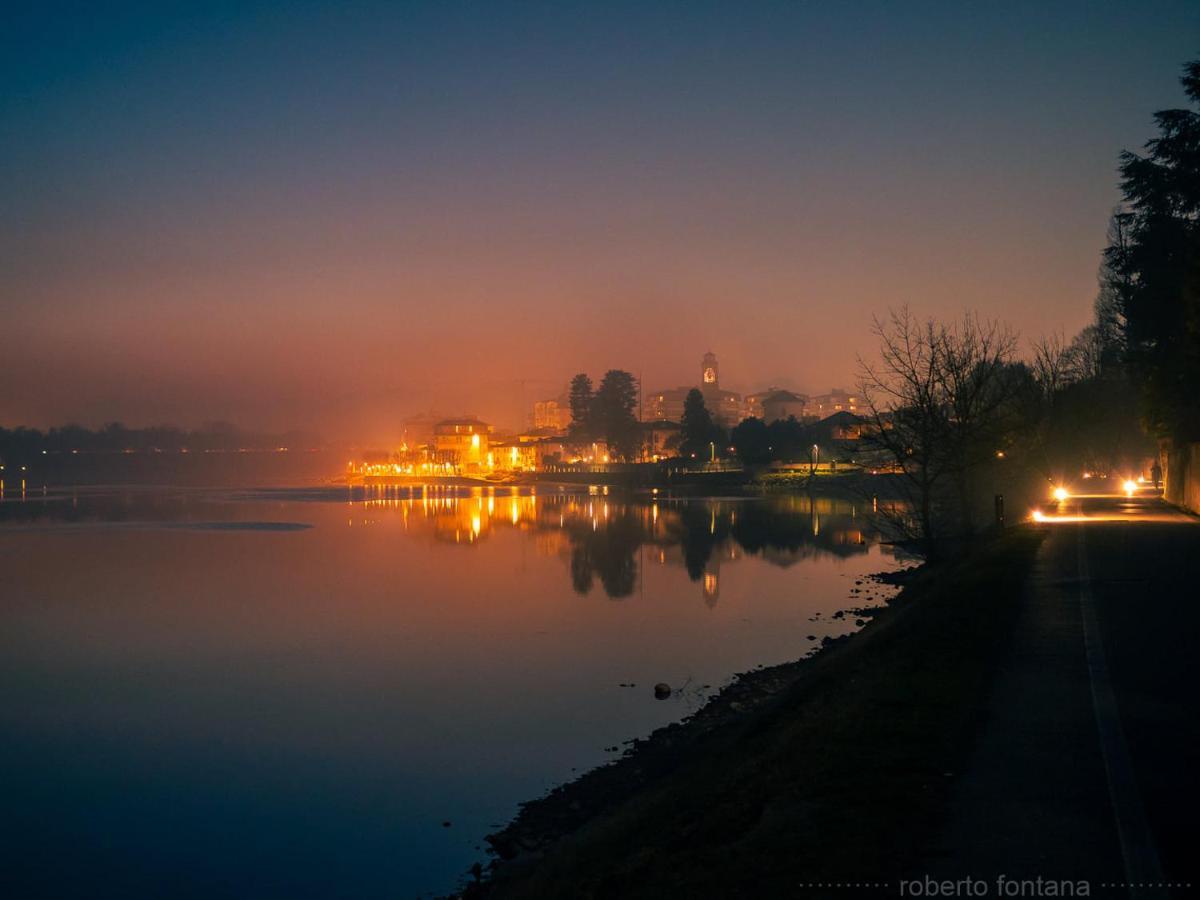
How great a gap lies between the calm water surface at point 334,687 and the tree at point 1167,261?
14.6 m

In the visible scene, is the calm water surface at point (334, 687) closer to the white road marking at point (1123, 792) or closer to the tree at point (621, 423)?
the white road marking at point (1123, 792)

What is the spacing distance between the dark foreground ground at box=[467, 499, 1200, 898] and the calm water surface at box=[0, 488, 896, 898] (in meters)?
2.71

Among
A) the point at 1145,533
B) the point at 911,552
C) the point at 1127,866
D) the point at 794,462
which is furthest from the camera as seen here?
the point at 794,462

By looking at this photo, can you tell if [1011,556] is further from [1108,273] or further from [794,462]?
[794,462]

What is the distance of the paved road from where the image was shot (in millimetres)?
6277

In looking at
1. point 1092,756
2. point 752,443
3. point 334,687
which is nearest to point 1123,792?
point 1092,756

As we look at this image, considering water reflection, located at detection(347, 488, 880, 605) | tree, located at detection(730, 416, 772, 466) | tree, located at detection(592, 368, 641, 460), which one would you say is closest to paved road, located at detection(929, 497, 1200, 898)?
water reflection, located at detection(347, 488, 880, 605)

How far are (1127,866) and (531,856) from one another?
359 inches

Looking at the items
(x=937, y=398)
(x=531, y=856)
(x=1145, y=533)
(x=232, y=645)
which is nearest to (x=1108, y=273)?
(x=937, y=398)

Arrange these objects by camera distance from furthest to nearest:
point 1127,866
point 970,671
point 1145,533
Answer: point 1145,533
point 970,671
point 1127,866

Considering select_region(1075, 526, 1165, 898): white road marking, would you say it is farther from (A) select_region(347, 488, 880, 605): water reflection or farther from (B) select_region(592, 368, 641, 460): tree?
(B) select_region(592, 368, 641, 460): tree

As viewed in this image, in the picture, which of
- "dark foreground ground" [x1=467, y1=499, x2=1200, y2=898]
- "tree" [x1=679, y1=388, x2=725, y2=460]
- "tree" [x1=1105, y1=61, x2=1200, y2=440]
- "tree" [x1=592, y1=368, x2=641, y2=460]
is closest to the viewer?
"dark foreground ground" [x1=467, y1=499, x2=1200, y2=898]

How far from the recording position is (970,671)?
12344 millimetres

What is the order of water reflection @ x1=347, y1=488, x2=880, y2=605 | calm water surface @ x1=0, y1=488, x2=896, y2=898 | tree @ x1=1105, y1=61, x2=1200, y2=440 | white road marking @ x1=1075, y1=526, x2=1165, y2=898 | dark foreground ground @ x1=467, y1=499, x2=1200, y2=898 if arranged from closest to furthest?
white road marking @ x1=1075, y1=526, x2=1165, y2=898
dark foreground ground @ x1=467, y1=499, x2=1200, y2=898
calm water surface @ x1=0, y1=488, x2=896, y2=898
tree @ x1=1105, y1=61, x2=1200, y2=440
water reflection @ x1=347, y1=488, x2=880, y2=605
